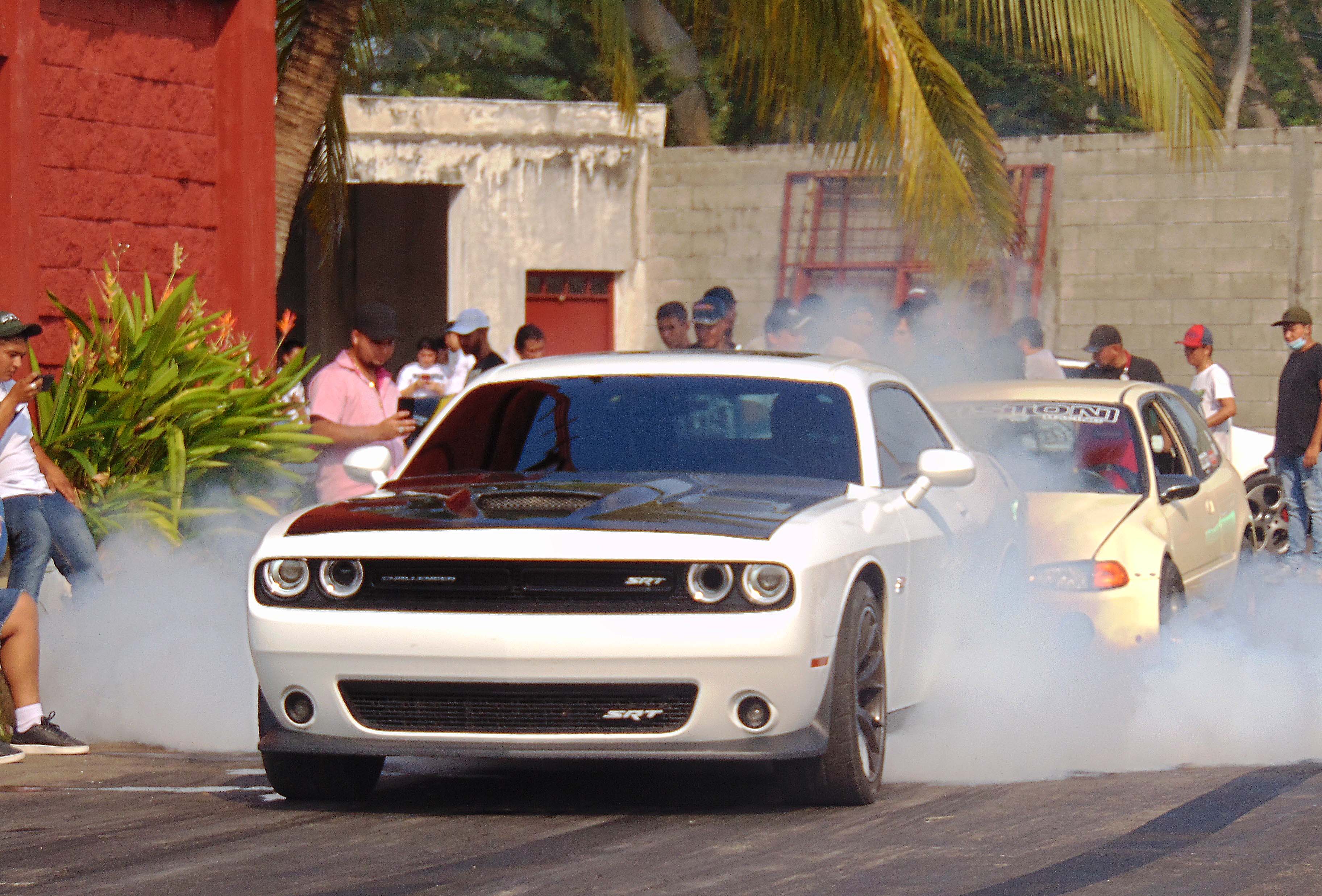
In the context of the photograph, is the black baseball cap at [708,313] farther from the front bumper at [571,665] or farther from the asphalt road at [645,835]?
the front bumper at [571,665]

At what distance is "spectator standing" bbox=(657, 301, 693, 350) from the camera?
11.6m

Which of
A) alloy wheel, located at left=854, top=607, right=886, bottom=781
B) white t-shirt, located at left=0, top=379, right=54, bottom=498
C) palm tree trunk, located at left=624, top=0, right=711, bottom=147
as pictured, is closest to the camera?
alloy wheel, located at left=854, top=607, right=886, bottom=781

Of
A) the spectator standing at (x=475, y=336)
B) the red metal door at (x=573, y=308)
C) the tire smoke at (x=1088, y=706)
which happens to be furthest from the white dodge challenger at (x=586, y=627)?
the red metal door at (x=573, y=308)

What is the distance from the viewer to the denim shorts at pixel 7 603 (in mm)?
7867

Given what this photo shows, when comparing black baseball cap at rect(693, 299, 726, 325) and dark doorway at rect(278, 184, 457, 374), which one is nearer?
black baseball cap at rect(693, 299, 726, 325)

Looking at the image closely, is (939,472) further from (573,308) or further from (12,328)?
(573,308)

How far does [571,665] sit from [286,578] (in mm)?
958

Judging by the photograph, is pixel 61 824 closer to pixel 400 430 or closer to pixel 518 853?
pixel 518 853

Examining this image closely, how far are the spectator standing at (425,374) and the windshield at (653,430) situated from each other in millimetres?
5829

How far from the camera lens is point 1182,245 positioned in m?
22.0

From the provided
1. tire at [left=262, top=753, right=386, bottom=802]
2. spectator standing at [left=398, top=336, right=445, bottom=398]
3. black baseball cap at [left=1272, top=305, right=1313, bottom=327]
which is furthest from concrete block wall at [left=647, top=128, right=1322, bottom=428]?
tire at [left=262, top=753, right=386, bottom=802]

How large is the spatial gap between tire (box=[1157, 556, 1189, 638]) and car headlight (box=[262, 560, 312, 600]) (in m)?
4.19

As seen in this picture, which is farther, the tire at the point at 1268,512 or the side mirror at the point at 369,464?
the tire at the point at 1268,512

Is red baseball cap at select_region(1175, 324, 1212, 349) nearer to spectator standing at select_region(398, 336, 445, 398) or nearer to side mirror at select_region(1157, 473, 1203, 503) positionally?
spectator standing at select_region(398, 336, 445, 398)
